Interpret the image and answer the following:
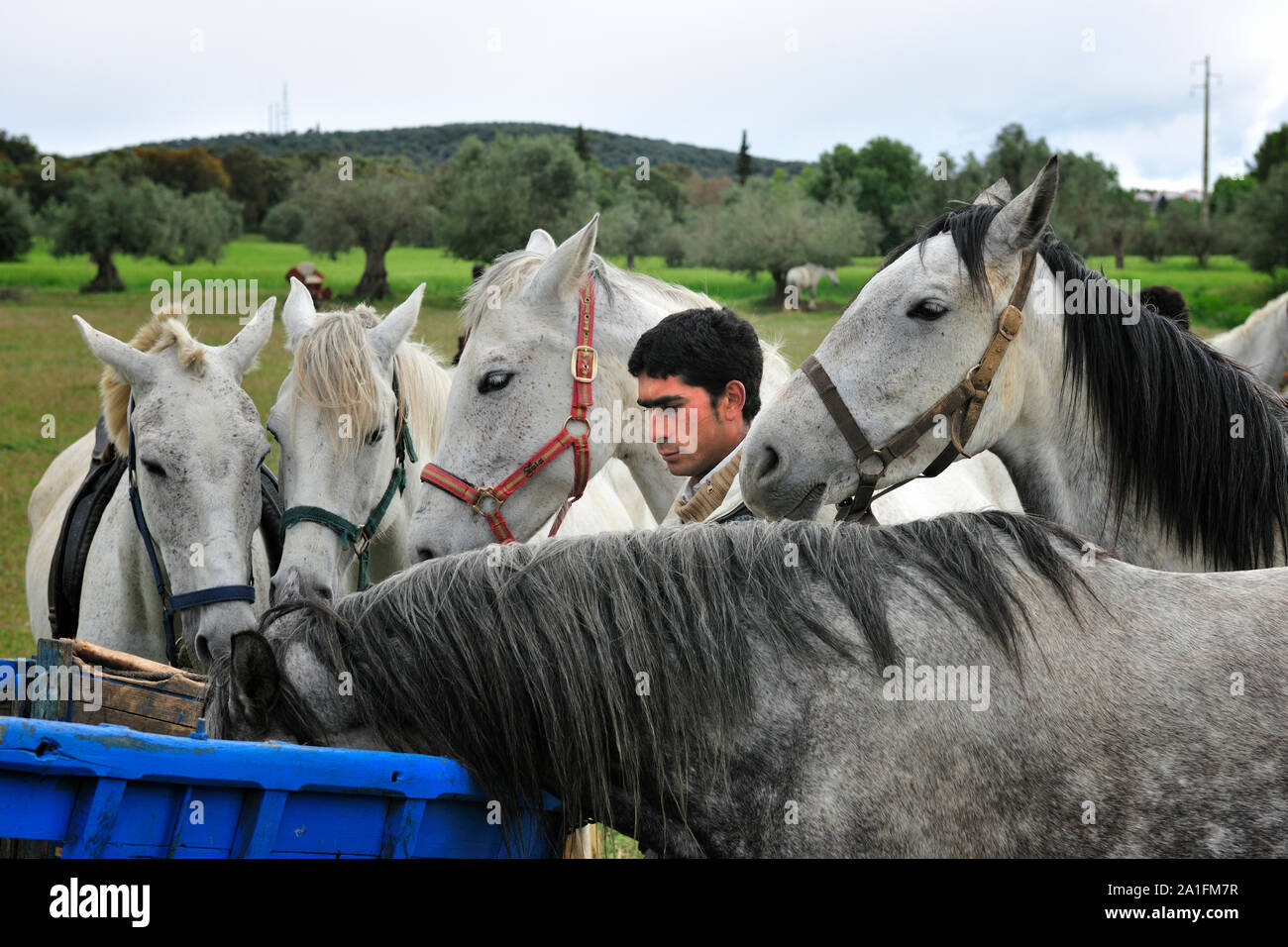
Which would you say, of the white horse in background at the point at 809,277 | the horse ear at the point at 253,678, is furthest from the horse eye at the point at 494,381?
the white horse in background at the point at 809,277

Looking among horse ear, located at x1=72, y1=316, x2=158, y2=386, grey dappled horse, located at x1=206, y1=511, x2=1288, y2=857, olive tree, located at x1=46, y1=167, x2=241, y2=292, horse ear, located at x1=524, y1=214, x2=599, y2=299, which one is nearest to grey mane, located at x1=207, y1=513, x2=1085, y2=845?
grey dappled horse, located at x1=206, y1=511, x2=1288, y2=857

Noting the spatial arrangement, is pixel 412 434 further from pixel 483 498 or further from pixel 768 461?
pixel 768 461

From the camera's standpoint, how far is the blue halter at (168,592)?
345 centimetres

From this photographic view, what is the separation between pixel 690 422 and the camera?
3.27 meters

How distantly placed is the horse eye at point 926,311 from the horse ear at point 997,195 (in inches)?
20.5

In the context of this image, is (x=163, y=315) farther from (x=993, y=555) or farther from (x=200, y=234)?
(x=200, y=234)

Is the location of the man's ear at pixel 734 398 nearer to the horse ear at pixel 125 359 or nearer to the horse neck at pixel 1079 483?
the horse neck at pixel 1079 483

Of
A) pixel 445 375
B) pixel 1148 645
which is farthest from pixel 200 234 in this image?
pixel 1148 645

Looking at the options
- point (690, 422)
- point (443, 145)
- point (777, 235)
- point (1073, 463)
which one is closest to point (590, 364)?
point (690, 422)

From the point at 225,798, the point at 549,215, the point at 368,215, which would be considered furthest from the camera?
the point at 368,215

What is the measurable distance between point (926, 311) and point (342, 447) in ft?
7.14

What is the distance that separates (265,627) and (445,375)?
8.99ft

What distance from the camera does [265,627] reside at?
201 centimetres
